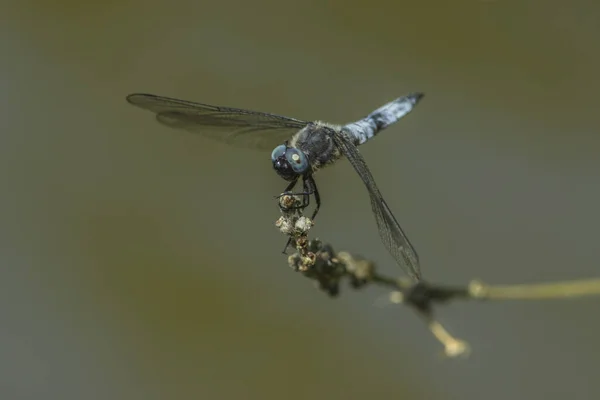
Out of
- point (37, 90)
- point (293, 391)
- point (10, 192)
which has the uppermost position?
point (37, 90)

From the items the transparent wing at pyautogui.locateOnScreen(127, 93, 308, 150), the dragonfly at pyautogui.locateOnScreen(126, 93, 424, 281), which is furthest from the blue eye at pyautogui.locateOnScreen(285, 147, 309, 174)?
the transparent wing at pyautogui.locateOnScreen(127, 93, 308, 150)

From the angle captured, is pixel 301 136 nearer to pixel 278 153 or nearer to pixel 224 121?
pixel 278 153

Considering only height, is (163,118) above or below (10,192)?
below

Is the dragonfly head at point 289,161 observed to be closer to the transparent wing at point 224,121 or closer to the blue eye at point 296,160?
the blue eye at point 296,160

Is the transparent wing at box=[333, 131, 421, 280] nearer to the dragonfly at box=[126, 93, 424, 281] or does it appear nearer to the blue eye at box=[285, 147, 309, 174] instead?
the dragonfly at box=[126, 93, 424, 281]

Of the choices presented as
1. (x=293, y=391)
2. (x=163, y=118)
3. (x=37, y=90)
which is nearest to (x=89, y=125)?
(x=37, y=90)

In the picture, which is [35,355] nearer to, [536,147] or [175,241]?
[175,241]

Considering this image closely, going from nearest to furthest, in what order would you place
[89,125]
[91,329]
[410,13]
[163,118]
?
[163,118] < [91,329] < [89,125] < [410,13]
